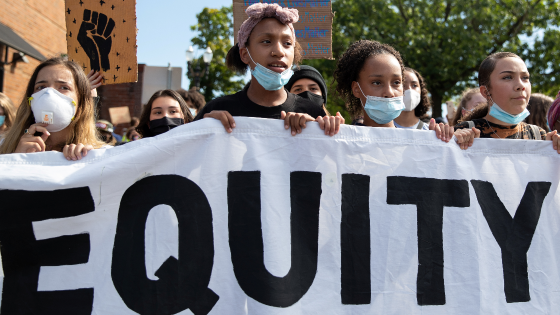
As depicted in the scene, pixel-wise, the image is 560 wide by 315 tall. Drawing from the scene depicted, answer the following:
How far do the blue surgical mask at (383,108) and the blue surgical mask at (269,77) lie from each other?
51cm

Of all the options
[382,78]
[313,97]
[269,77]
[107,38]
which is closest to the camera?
[269,77]

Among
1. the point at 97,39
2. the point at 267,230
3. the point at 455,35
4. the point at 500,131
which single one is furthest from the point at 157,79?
the point at 455,35

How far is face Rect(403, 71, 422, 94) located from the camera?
3.31m

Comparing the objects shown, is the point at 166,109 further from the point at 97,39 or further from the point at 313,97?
the point at 313,97

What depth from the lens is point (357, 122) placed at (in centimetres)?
284

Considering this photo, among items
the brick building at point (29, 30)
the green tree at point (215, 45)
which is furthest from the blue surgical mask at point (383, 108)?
the green tree at point (215, 45)

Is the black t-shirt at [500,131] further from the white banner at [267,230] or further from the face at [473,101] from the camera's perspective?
the face at [473,101]

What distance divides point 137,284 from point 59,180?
0.59 m

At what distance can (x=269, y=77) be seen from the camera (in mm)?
2287

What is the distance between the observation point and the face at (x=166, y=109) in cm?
356

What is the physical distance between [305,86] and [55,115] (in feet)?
5.92

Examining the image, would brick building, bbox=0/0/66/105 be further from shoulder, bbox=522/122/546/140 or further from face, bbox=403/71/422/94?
shoulder, bbox=522/122/546/140

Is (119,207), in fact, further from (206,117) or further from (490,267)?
(490,267)

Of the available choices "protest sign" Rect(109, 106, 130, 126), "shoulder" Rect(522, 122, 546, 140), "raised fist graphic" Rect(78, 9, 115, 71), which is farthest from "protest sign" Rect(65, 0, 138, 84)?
"protest sign" Rect(109, 106, 130, 126)
